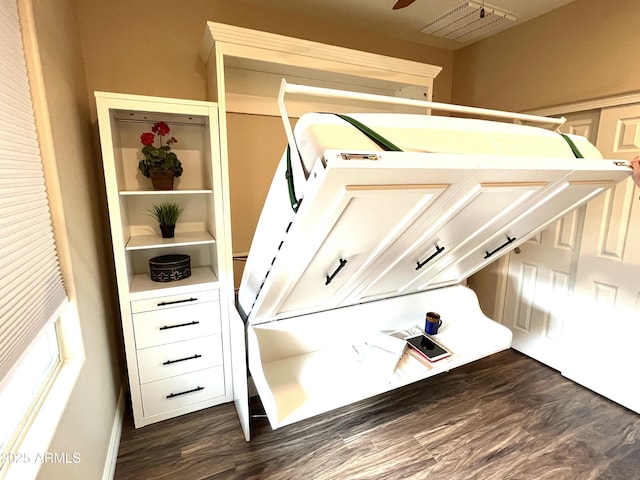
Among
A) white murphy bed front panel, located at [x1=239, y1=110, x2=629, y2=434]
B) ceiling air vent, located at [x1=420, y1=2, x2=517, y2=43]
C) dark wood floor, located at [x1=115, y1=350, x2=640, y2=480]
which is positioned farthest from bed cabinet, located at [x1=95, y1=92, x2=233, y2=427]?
ceiling air vent, located at [x1=420, y1=2, x2=517, y2=43]

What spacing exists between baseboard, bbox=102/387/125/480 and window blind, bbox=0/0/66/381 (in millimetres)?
897

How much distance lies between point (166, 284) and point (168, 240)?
245 mm

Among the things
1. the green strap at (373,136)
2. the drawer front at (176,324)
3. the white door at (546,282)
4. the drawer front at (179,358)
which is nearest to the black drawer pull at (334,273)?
the green strap at (373,136)

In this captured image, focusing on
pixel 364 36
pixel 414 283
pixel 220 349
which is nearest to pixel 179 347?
pixel 220 349

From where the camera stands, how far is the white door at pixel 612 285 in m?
1.96

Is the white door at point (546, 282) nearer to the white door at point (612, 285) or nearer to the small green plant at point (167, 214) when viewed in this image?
the white door at point (612, 285)

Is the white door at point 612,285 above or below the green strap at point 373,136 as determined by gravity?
below

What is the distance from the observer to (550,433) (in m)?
1.85

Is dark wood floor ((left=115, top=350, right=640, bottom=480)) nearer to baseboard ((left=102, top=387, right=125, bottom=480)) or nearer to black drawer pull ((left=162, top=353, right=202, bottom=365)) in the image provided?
baseboard ((left=102, top=387, right=125, bottom=480))

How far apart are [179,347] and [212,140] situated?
1146 mm

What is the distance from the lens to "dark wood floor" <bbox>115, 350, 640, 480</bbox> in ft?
5.29

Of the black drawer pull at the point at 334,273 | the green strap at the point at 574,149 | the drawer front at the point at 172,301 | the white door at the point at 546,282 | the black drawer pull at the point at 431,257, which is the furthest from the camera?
the white door at the point at 546,282

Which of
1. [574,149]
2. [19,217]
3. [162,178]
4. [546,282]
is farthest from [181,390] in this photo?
[546,282]

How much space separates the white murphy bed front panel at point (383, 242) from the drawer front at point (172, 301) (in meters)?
0.35
